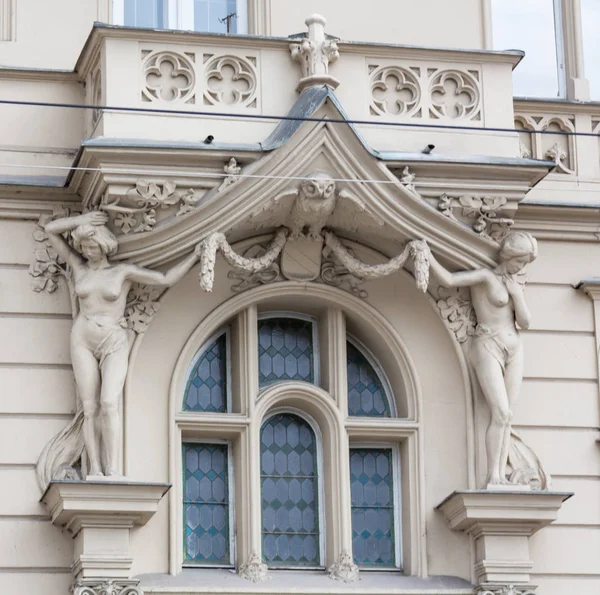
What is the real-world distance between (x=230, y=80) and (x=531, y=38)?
119 inches

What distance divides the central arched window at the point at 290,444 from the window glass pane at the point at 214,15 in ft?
7.60

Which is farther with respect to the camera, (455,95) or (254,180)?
(455,95)

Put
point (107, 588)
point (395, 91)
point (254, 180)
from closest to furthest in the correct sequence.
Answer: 1. point (107, 588)
2. point (254, 180)
3. point (395, 91)

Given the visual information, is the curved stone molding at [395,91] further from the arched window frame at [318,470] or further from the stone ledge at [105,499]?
the stone ledge at [105,499]

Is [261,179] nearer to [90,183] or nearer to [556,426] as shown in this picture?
[90,183]

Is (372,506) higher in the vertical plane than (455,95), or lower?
lower

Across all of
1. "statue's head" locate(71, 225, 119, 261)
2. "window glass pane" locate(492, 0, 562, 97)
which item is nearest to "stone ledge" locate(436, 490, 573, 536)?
"statue's head" locate(71, 225, 119, 261)

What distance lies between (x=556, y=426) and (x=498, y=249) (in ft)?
4.63

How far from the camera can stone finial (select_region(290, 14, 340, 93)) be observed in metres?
15.2

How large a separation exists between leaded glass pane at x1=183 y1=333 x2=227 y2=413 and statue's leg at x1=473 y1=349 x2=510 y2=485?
6.29 feet

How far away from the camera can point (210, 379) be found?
1556 cm

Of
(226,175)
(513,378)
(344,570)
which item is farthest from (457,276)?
(344,570)

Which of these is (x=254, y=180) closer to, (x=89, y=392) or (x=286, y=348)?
(x=286, y=348)

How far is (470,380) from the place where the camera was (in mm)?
15578
